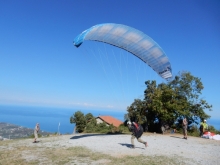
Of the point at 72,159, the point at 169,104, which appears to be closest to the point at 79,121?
the point at 169,104

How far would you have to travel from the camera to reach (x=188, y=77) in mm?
22672

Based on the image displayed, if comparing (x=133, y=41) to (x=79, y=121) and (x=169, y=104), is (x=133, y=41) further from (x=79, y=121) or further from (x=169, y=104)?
(x=79, y=121)

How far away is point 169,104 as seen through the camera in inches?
779

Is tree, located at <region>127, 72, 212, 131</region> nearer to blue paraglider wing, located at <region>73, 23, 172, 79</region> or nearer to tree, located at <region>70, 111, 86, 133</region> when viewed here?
blue paraglider wing, located at <region>73, 23, 172, 79</region>

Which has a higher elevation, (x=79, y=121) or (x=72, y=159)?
(x=79, y=121)

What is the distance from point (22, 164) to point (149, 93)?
1635 centimetres

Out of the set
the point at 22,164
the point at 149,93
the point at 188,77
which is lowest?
the point at 22,164

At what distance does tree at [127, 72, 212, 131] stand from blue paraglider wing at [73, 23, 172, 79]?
16.0 ft

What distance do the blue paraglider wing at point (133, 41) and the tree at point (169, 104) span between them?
16.0 ft

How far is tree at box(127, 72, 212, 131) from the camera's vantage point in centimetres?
2003

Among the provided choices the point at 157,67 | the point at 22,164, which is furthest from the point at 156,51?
the point at 22,164

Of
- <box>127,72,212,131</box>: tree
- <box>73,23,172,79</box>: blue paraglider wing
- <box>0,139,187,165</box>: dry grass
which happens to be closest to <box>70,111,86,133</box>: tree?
<box>127,72,212,131</box>: tree

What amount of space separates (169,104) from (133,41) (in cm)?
816

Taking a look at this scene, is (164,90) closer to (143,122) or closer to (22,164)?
(143,122)
